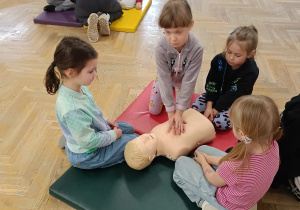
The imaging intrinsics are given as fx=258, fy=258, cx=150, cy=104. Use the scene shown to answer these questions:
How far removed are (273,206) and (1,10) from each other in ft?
13.2

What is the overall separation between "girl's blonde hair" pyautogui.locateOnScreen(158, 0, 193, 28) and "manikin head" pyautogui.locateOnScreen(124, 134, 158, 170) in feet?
2.24

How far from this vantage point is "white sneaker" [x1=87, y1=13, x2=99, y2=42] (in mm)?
2914

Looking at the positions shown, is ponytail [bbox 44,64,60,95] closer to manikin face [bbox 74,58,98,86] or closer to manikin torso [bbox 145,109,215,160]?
manikin face [bbox 74,58,98,86]

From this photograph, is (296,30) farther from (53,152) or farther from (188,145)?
(53,152)

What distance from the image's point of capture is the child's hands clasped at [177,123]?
163 centimetres

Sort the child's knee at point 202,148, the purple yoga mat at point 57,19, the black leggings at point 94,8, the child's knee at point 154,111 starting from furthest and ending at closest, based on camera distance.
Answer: the purple yoga mat at point 57,19 → the black leggings at point 94,8 → the child's knee at point 154,111 → the child's knee at point 202,148

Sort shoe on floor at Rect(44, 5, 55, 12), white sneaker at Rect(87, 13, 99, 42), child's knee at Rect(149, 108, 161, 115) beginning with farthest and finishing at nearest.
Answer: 1. shoe on floor at Rect(44, 5, 55, 12)
2. white sneaker at Rect(87, 13, 99, 42)
3. child's knee at Rect(149, 108, 161, 115)

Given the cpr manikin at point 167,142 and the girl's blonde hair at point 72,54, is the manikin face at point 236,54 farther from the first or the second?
the girl's blonde hair at point 72,54

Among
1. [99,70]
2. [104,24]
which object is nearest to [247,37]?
[99,70]

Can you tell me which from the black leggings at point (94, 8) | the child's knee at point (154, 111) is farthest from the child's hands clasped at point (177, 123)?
the black leggings at point (94, 8)

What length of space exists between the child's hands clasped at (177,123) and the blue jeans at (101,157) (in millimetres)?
305

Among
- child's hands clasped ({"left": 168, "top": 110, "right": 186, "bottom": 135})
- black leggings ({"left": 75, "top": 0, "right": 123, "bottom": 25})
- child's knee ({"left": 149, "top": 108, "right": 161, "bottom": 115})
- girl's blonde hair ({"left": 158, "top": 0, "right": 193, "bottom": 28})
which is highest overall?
girl's blonde hair ({"left": 158, "top": 0, "right": 193, "bottom": 28})

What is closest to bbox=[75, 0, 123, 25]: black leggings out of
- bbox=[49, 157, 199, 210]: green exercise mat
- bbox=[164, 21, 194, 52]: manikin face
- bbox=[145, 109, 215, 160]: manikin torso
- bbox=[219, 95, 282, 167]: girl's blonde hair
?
bbox=[164, 21, 194, 52]: manikin face

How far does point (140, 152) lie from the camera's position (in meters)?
1.49
